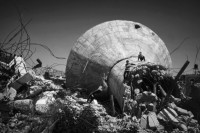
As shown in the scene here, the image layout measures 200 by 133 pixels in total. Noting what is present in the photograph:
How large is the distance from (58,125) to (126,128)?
1172 millimetres

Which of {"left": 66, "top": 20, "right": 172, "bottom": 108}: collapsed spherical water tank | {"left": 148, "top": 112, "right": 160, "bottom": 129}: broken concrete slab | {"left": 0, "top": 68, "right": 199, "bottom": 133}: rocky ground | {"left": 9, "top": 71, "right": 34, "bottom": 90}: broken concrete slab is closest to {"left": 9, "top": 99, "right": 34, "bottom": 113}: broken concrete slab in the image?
{"left": 0, "top": 68, "right": 199, "bottom": 133}: rocky ground

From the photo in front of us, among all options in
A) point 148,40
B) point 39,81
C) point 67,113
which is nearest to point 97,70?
point 39,81

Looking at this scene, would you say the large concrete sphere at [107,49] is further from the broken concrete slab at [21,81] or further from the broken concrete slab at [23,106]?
the broken concrete slab at [23,106]

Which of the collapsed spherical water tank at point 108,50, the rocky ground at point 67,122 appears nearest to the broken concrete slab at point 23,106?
the rocky ground at point 67,122

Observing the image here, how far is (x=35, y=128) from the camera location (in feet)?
9.78

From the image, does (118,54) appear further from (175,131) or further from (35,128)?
(35,128)

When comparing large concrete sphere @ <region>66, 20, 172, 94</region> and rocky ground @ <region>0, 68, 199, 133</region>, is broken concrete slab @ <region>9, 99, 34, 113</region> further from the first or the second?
large concrete sphere @ <region>66, 20, 172, 94</region>

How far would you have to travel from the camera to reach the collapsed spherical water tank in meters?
5.56

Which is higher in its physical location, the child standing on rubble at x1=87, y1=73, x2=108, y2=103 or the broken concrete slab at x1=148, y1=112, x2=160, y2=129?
the child standing on rubble at x1=87, y1=73, x2=108, y2=103

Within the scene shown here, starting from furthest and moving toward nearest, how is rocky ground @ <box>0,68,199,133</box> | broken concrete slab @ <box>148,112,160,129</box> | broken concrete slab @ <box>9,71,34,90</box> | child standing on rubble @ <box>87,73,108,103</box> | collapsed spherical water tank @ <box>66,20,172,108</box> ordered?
collapsed spherical water tank @ <box>66,20,172,108</box> < child standing on rubble @ <box>87,73,108,103</box> < broken concrete slab @ <box>9,71,34,90</box> < broken concrete slab @ <box>148,112,160,129</box> < rocky ground @ <box>0,68,199,133</box>

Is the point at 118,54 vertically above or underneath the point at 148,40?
underneath

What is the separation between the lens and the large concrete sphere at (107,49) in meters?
5.63

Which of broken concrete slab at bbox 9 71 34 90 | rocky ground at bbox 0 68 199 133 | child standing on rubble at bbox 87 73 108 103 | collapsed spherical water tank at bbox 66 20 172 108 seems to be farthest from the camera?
collapsed spherical water tank at bbox 66 20 172 108

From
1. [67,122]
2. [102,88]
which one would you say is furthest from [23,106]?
[102,88]
